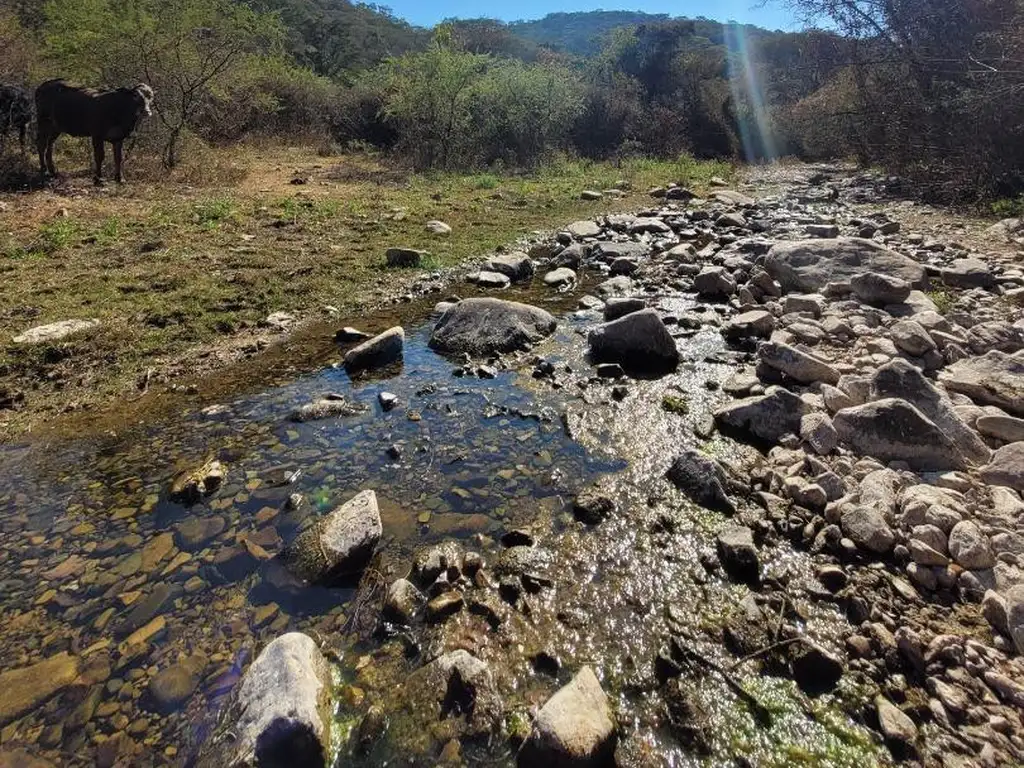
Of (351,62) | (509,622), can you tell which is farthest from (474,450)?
(351,62)

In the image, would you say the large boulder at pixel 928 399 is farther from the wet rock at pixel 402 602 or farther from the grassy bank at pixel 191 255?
the grassy bank at pixel 191 255

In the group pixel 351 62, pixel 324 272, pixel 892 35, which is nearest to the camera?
pixel 324 272

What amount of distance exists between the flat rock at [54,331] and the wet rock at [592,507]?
242 inches

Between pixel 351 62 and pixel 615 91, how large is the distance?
1096 inches

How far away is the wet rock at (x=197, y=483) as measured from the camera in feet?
13.1

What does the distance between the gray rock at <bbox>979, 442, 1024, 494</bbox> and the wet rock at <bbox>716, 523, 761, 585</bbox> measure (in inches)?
68.7

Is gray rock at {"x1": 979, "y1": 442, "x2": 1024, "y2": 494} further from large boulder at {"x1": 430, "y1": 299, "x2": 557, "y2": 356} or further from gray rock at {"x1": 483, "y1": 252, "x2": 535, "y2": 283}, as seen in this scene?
gray rock at {"x1": 483, "y1": 252, "x2": 535, "y2": 283}

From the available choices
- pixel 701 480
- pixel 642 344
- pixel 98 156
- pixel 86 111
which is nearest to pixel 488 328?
pixel 642 344

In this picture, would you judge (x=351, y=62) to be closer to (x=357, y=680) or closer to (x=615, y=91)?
(x=615, y=91)

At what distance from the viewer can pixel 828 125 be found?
79.6 ft

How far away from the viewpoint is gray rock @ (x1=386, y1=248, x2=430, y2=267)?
9.80m

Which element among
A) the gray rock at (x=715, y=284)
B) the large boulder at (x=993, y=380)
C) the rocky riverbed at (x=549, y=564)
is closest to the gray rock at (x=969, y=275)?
the rocky riverbed at (x=549, y=564)

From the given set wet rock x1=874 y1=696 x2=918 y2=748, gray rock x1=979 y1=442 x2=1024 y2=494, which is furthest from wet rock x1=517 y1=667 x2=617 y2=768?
gray rock x1=979 y1=442 x2=1024 y2=494

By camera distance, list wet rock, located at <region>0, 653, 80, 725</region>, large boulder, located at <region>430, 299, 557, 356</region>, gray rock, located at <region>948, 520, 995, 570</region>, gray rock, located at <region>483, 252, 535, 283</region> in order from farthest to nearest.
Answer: gray rock, located at <region>483, 252, 535, 283</region>
large boulder, located at <region>430, 299, 557, 356</region>
gray rock, located at <region>948, 520, 995, 570</region>
wet rock, located at <region>0, 653, 80, 725</region>
